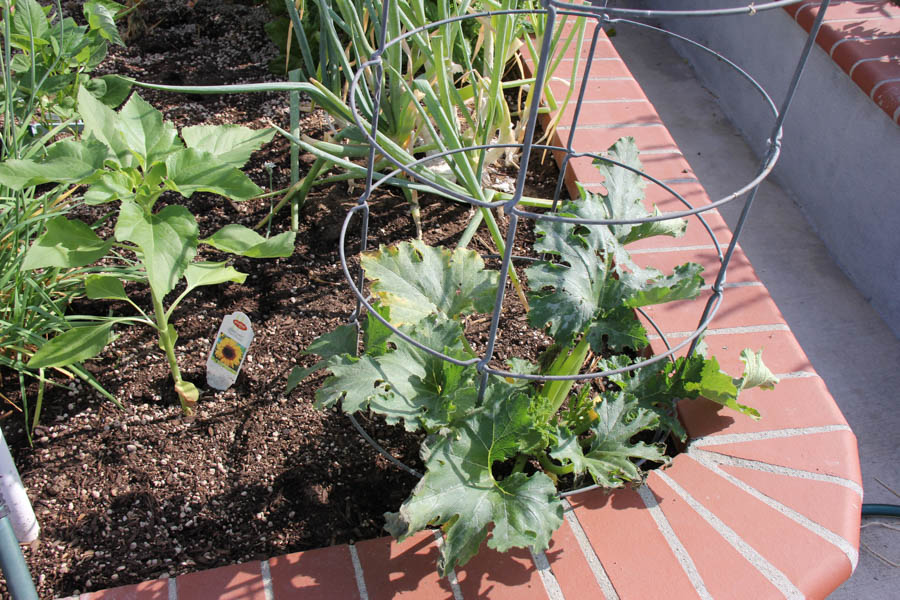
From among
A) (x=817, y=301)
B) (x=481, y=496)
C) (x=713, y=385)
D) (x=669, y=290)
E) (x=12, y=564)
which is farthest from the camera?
(x=817, y=301)

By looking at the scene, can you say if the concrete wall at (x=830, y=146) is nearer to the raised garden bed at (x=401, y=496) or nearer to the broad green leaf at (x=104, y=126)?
the raised garden bed at (x=401, y=496)

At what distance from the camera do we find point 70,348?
1289mm

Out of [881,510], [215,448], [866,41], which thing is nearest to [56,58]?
[215,448]

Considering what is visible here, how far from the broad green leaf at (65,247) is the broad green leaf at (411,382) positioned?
44 centimetres

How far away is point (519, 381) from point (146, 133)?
79cm


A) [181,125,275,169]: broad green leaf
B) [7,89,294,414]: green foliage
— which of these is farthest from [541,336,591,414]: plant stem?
[181,125,275,169]: broad green leaf

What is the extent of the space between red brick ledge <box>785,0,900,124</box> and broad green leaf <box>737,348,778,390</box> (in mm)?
1252

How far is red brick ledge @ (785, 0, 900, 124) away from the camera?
89.0 inches

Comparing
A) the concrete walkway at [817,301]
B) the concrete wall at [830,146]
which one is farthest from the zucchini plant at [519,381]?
the concrete wall at [830,146]

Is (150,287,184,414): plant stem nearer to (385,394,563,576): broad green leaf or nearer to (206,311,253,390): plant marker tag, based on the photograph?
(206,311,253,390): plant marker tag

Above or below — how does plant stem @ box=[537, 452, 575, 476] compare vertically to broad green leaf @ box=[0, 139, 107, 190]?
below

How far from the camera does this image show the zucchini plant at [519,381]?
1.09 metres

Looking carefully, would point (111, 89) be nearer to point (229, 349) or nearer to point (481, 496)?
point (229, 349)

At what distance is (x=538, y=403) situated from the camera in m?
1.29
